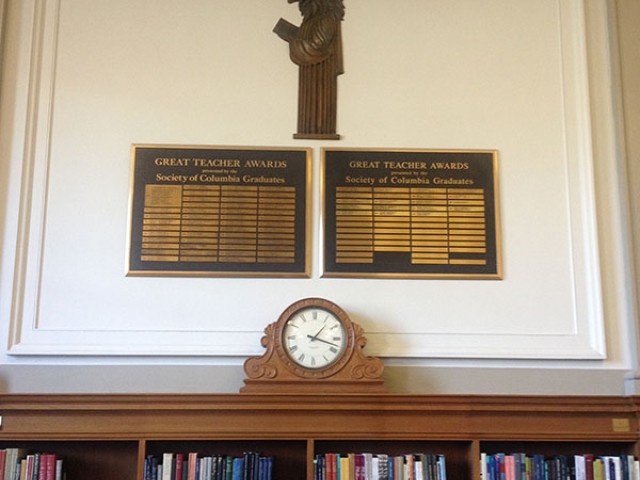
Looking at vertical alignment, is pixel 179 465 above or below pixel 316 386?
below

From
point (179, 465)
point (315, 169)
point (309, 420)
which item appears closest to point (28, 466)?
point (179, 465)

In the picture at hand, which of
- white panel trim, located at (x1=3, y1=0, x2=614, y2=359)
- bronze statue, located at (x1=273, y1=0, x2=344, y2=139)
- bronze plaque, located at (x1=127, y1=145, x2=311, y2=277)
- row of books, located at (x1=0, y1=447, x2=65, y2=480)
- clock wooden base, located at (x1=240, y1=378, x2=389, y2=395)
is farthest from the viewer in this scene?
bronze statue, located at (x1=273, y1=0, x2=344, y2=139)

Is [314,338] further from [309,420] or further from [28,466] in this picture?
[28,466]

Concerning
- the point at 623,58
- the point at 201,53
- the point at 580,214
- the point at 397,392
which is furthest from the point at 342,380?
the point at 623,58

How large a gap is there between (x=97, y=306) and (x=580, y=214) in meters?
2.57

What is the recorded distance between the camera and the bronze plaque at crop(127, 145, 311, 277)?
3.90m

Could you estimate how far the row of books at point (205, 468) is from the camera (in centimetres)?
347

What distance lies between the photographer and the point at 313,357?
3691 mm

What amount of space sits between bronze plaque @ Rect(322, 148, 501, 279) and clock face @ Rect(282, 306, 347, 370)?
27cm

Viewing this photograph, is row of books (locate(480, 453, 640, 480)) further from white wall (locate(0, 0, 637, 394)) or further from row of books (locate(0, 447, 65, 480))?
row of books (locate(0, 447, 65, 480))

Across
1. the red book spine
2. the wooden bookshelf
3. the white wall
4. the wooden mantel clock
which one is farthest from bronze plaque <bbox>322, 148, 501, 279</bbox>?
the red book spine

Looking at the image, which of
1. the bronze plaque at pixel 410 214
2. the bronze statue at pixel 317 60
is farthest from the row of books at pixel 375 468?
the bronze statue at pixel 317 60

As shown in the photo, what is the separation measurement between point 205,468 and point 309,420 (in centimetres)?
53

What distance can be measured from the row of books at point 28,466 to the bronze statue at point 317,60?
2.03 metres
